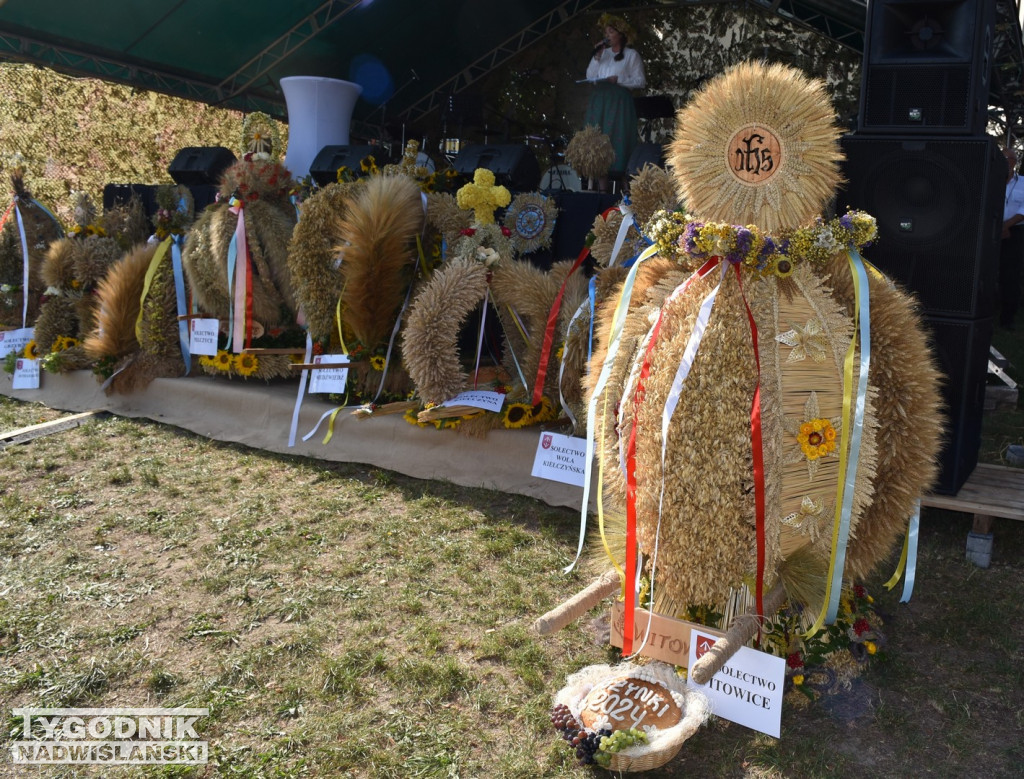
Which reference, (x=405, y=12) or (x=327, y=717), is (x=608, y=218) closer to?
(x=327, y=717)

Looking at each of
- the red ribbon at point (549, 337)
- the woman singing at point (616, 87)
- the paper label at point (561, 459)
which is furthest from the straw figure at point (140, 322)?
the woman singing at point (616, 87)

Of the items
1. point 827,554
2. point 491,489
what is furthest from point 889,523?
point 491,489

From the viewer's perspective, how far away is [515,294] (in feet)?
12.2

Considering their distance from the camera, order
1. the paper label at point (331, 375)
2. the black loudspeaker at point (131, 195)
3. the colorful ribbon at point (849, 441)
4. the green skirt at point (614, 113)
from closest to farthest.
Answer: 1. the colorful ribbon at point (849, 441)
2. the paper label at point (331, 375)
3. the black loudspeaker at point (131, 195)
4. the green skirt at point (614, 113)

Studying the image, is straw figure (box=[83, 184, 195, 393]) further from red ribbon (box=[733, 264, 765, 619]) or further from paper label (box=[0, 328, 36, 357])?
red ribbon (box=[733, 264, 765, 619])

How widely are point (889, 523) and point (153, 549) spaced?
8.48ft

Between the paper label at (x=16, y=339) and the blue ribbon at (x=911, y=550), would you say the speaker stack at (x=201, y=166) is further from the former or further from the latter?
the blue ribbon at (x=911, y=550)

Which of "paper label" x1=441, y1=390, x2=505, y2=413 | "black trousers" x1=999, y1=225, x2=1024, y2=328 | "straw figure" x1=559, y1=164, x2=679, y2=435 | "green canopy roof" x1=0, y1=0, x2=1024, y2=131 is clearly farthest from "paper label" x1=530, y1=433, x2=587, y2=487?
"green canopy roof" x1=0, y1=0, x2=1024, y2=131

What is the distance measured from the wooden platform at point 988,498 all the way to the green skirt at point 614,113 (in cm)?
439

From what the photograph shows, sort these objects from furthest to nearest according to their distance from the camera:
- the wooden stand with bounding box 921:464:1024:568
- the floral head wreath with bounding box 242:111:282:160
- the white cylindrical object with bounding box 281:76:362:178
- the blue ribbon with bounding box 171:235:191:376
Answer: the white cylindrical object with bounding box 281:76:362:178 < the floral head wreath with bounding box 242:111:282:160 < the blue ribbon with bounding box 171:235:191:376 < the wooden stand with bounding box 921:464:1024:568

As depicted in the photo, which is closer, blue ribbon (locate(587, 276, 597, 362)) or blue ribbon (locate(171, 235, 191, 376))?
blue ribbon (locate(587, 276, 597, 362))

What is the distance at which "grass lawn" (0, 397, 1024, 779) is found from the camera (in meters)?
2.08

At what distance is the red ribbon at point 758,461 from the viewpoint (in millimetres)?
1935

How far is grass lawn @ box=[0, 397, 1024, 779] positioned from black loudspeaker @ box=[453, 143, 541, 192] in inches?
82.5
